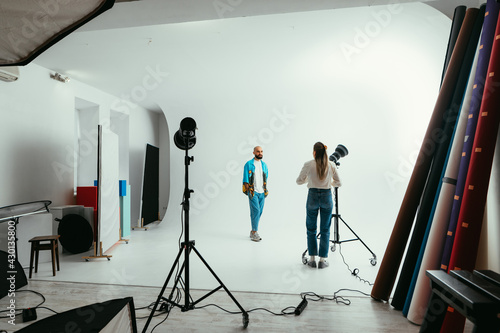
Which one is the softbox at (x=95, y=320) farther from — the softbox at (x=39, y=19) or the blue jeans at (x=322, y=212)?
the blue jeans at (x=322, y=212)

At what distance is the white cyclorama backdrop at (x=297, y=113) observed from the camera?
367cm

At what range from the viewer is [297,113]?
19.8 ft

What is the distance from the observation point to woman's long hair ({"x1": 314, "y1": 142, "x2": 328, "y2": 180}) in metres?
3.38

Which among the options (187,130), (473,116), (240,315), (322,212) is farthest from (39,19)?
(322,212)

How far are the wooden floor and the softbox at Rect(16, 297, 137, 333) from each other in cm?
56

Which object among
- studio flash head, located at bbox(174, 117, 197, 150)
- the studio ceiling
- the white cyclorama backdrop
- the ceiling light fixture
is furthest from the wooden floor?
the ceiling light fixture

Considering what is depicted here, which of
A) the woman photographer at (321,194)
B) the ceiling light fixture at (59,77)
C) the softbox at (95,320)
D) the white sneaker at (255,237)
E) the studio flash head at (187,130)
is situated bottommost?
the white sneaker at (255,237)

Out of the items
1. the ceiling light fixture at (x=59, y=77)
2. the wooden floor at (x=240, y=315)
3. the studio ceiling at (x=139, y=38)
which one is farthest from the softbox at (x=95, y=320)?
the ceiling light fixture at (x=59, y=77)

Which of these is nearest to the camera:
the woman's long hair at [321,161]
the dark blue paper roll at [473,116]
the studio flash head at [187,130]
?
the dark blue paper roll at [473,116]

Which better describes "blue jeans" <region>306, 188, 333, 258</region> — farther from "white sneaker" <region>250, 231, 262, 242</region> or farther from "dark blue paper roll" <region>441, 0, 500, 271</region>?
"white sneaker" <region>250, 231, 262, 242</region>

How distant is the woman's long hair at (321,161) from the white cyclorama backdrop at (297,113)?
4.17 feet

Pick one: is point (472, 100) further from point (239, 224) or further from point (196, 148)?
point (196, 148)

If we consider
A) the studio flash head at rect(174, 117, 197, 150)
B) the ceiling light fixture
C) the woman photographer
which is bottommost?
the woman photographer

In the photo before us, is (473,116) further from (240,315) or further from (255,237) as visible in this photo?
(255,237)
